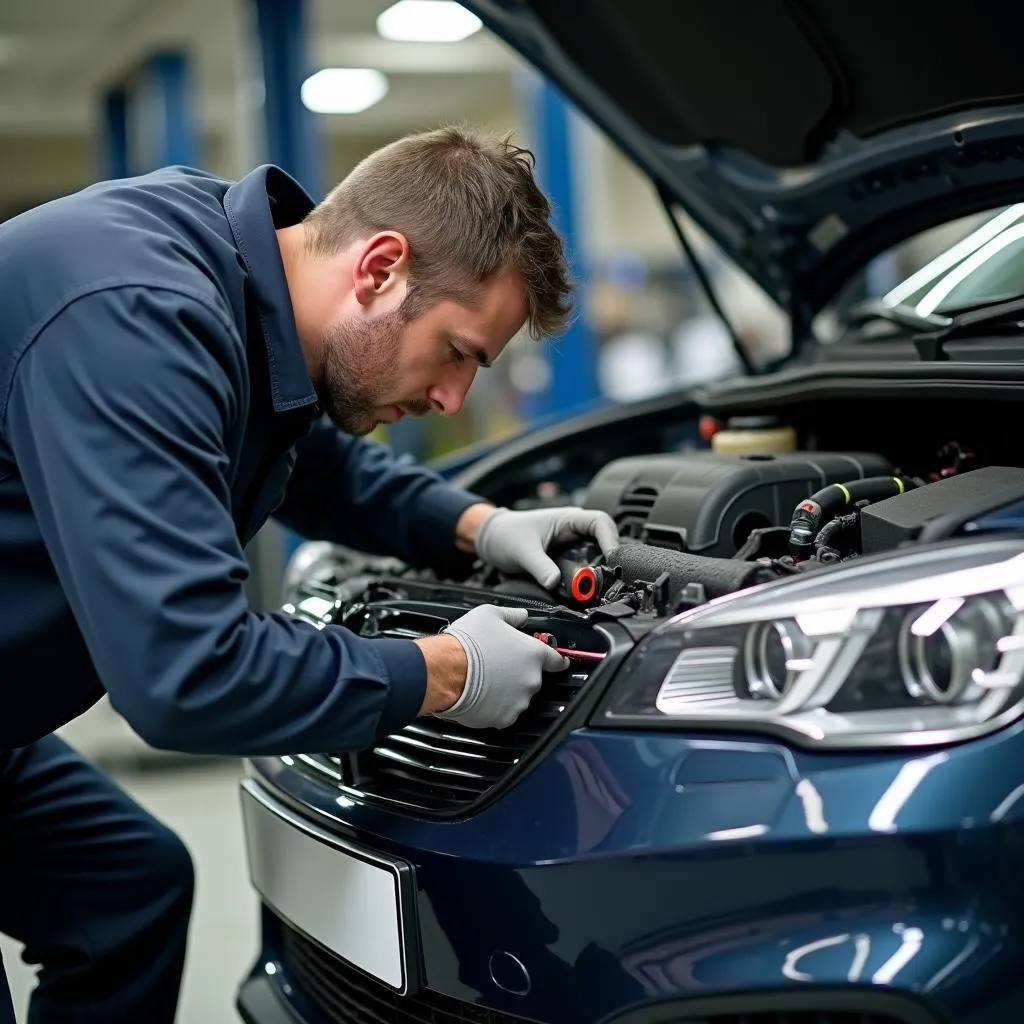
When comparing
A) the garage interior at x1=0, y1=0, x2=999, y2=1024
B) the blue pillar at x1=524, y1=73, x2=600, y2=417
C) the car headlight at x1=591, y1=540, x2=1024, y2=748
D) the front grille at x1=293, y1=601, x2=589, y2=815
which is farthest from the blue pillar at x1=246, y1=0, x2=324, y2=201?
the car headlight at x1=591, y1=540, x2=1024, y2=748

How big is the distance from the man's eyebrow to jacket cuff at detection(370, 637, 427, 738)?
365 millimetres

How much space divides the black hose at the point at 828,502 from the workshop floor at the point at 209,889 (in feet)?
4.64

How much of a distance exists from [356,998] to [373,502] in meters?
0.72

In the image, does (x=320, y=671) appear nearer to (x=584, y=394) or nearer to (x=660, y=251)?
(x=584, y=394)

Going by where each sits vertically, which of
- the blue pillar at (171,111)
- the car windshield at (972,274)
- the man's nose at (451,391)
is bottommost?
the man's nose at (451,391)

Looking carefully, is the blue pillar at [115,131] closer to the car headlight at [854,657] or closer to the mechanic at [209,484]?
the mechanic at [209,484]

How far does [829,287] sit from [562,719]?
1574 millimetres

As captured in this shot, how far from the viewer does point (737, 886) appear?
1.04m

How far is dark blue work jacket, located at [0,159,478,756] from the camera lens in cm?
112

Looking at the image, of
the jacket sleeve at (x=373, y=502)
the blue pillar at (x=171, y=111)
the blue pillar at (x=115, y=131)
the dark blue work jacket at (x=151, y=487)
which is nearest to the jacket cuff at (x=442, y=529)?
the jacket sleeve at (x=373, y=502)

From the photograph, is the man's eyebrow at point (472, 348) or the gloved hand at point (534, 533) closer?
the man's eyebrow at point (472, 348)

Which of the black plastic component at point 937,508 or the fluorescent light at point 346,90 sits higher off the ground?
the fluorescent light at point 346,90

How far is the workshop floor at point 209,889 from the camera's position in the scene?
2.30 meters

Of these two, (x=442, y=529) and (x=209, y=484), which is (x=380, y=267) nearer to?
(x=209, y=484)
